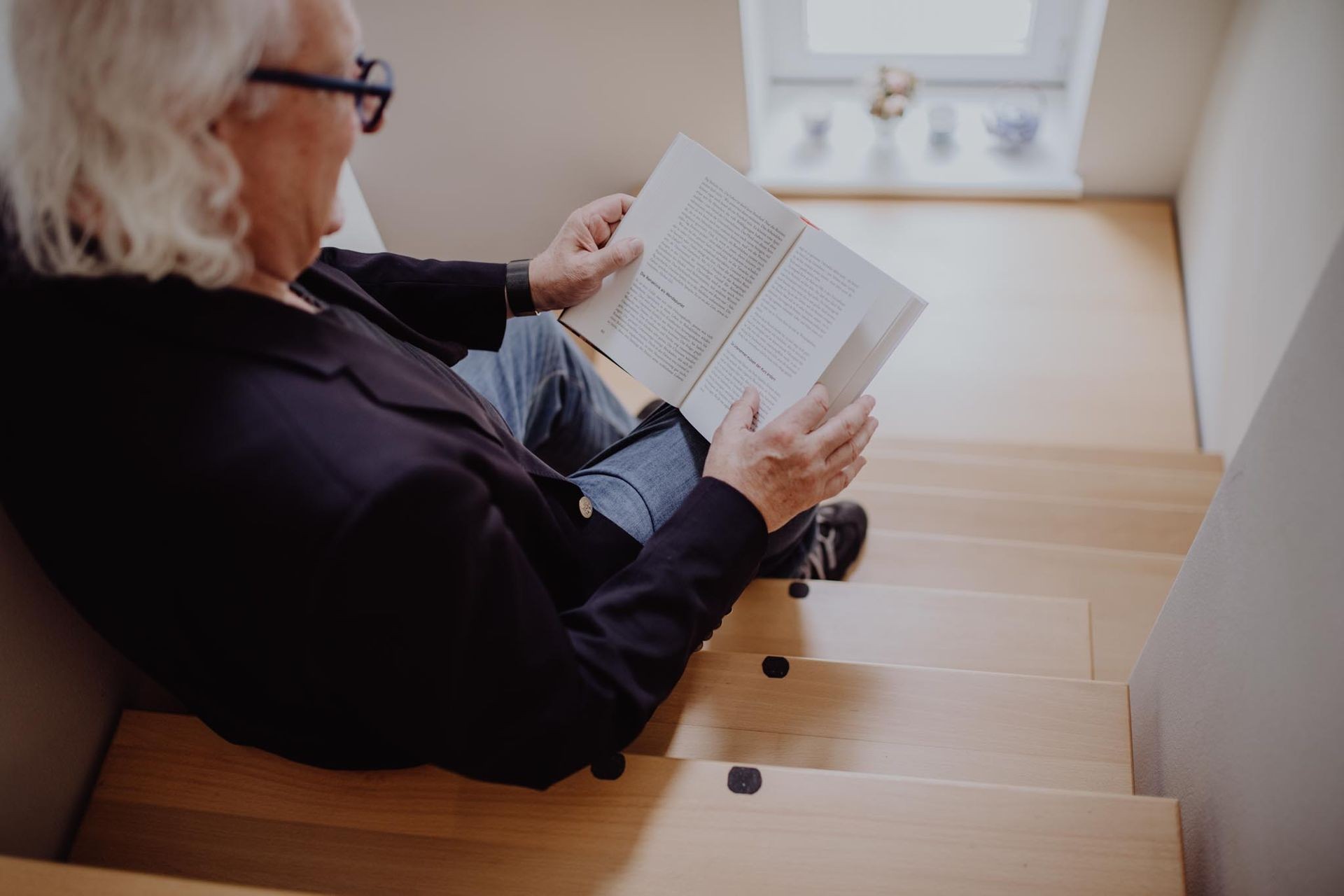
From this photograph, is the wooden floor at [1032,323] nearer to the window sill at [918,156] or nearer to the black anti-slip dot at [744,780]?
the window sill at [918,156]

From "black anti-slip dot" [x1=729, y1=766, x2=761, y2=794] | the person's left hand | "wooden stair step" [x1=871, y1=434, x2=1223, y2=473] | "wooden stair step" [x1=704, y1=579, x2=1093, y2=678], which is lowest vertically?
"wooden stair step" [x1=871, y1=434, x2=1223, y2=473]

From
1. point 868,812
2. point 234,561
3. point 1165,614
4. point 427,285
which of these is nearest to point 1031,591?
point 1165,614

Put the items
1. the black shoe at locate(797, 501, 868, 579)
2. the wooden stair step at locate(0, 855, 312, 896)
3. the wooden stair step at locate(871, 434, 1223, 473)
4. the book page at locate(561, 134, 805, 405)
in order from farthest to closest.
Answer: the wooden stair step at locate(871, 434, 1223, 473), the black shoe at locate(797, 501, 868, 579), the book page at locate(561, 134, 805, 405), the wooden stair step at locate(0, 855, 312, 896)

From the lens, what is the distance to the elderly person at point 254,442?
779 millimetres

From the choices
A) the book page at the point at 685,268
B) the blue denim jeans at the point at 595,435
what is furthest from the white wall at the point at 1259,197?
the blue denim jeans at the point at 595,435

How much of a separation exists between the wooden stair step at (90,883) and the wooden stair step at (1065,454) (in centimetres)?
161

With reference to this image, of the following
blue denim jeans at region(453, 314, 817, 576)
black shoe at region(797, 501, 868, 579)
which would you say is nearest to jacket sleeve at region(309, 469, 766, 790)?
blue denim jeans at region(453, 314, 817, 576)

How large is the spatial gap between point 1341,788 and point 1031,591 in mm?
1033

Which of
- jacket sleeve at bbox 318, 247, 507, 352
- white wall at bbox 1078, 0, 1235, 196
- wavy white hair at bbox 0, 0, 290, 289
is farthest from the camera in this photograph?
white wall at bbox 1078, 0, 1235, 196

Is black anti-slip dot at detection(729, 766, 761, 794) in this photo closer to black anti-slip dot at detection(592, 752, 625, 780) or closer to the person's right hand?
black anti-slip dot at detection(592, 752, 625, 780)

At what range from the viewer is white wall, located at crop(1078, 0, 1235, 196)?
2248 millimetres

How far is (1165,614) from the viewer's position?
1195 millimetres

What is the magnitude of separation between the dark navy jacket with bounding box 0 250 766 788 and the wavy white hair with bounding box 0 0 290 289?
51 mm

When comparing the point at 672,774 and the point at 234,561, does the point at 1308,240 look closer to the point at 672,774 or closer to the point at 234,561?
the point at 672,774
